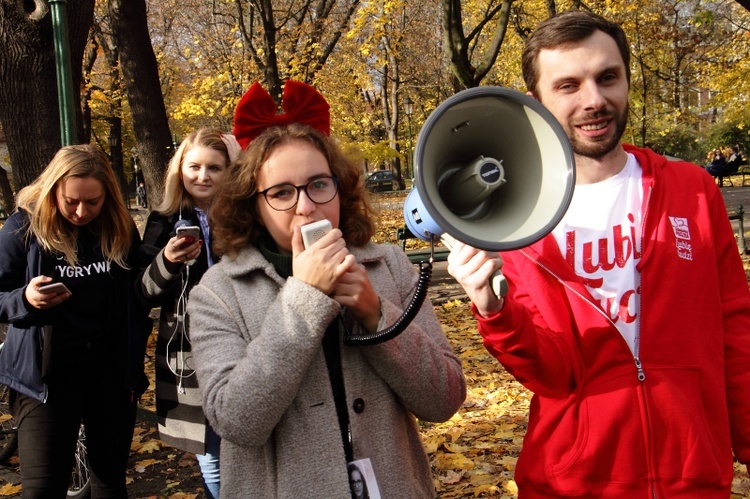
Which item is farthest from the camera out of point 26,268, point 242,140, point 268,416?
point 26,268

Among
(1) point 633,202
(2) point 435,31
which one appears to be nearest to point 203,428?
(1) point 633,202

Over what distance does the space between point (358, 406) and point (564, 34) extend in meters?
1.12

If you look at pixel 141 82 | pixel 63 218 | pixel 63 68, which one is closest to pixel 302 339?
pixel 63 218

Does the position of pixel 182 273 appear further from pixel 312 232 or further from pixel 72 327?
pixel 312 232

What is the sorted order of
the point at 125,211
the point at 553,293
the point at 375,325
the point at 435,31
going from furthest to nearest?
the point at 435,31, the point at 125,211, the point at 553,293, the point at 375,325

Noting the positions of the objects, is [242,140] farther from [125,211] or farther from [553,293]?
[125,211]

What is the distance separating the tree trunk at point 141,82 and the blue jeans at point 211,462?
460 centimetres

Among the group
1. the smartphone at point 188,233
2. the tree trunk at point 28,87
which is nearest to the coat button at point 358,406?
the smartphone at point 188,233

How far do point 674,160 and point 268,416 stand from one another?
1372 millimetres

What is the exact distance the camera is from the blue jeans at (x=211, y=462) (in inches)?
108

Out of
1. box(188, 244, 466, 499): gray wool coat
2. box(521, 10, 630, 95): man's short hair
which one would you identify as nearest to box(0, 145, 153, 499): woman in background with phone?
box(188, 244, 466, 499): gray wool coat

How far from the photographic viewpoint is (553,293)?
1748 millimetres

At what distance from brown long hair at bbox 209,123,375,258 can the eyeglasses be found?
9cm

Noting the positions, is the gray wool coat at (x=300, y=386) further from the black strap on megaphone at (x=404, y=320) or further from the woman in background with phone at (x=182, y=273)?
the woman in background with phone at (x=182, y=273)
